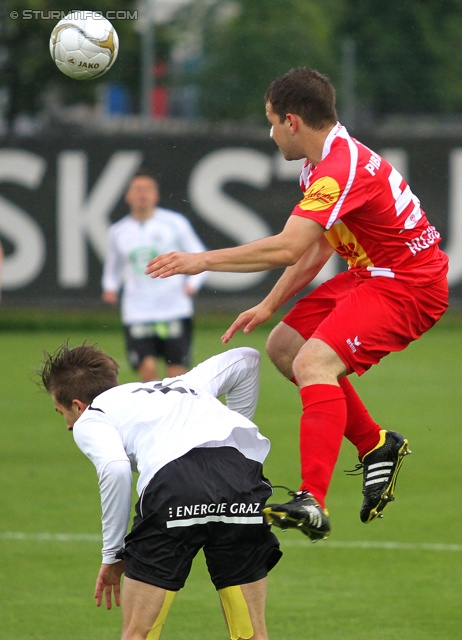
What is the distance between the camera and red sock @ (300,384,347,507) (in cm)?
493

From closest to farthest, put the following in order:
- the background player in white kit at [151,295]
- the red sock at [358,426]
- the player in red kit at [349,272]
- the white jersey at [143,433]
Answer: the white jersey at [143,433], the player in red kit at [349,272], the red sock at [358,426], the background player in white kit at [151,295]

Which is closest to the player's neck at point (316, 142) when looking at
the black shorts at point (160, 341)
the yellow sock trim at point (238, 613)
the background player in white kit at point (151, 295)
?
the yellow sock trim at point (238, 613)

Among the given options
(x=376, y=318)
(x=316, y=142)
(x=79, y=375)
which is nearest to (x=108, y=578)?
(x=79, y=375)

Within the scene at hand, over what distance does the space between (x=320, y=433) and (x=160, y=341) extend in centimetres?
735

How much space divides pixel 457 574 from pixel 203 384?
358cm

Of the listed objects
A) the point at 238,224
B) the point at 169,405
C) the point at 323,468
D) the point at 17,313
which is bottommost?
the point at 17,313

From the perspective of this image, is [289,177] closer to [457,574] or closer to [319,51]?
[319,51]

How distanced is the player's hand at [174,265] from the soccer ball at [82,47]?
1502 millimetres

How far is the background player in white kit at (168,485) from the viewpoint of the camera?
451 cm

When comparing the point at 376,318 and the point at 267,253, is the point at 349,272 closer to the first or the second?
the point at 376,318

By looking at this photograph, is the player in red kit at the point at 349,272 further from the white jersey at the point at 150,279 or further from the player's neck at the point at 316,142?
the white jersey at the point at 150,279

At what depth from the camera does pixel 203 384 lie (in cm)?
480

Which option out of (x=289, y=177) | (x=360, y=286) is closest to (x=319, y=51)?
Result: (x=289, y=177)

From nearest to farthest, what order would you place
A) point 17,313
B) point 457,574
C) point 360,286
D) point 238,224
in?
point 360,286 → point 457,574 → point 238,224 → point 17,313
